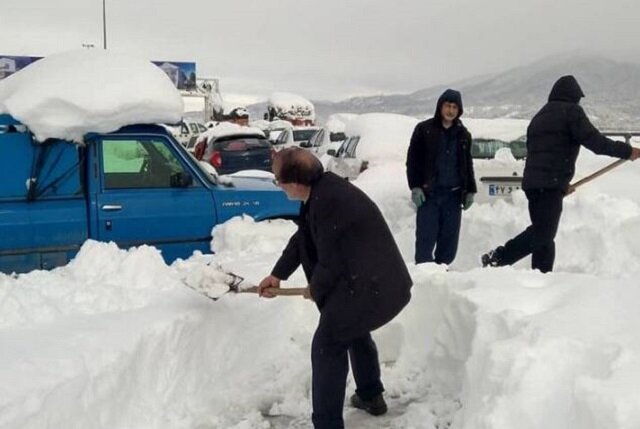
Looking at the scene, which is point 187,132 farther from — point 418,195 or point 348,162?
point 418,195

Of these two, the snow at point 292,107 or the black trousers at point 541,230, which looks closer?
the black trousers at point 541,230

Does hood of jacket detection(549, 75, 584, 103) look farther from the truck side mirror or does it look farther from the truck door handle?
the truck door handle

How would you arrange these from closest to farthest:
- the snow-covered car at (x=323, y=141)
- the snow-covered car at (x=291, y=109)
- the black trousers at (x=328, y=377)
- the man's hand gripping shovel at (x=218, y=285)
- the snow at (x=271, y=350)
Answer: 1. the snow at (x=271, y=350)
2. the black trousers at (x=328, y=377)
3. the man's hand gripping shovel at (x=218, y=285)
4. the snow-covered car at (x=323, y=141)
5. the snow-covered car at (x=291, y=109)

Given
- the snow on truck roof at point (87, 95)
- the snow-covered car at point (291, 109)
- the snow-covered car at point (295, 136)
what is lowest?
the snow-covered car at point (291, 109)

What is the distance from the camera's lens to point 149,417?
397 centimetres

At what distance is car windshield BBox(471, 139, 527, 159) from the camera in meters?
11.6

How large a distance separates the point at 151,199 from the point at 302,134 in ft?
57.7

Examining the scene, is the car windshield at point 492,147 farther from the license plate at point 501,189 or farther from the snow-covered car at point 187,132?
the snow-covered car at point 187,132

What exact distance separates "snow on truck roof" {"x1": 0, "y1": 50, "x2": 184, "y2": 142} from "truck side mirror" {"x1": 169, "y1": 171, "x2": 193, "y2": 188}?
0.48 metres

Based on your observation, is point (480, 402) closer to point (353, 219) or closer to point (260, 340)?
point (353, 219)

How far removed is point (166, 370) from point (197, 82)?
45.9 meters

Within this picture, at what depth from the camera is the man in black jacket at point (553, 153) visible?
542cm

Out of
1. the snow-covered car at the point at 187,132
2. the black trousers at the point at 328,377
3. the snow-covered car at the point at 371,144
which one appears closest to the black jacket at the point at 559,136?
the black trousers at the point at 328,377

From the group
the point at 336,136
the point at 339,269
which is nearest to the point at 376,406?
the point at 339,269
